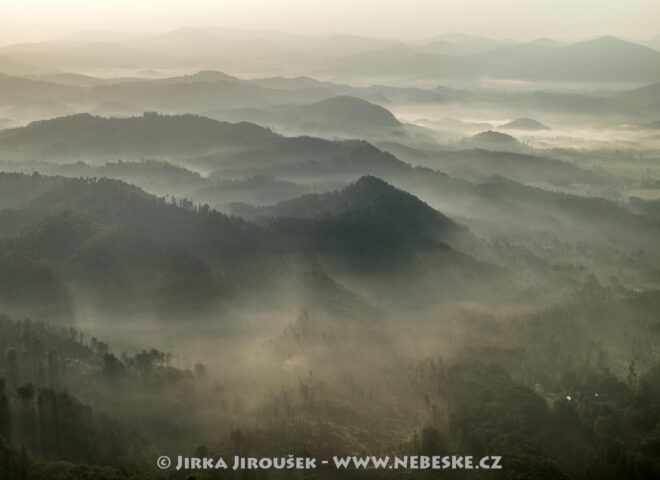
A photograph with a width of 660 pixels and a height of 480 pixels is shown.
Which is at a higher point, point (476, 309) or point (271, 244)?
point (271, 244)

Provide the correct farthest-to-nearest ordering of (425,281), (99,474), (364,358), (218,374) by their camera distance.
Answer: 1. (425,281)
2. (364,358)
3. (218,374)
4. (99,474)

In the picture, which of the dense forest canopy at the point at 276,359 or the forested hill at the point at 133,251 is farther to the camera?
the forested hill at the point at 133,251

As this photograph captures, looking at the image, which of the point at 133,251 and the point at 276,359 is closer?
the point at 276,359

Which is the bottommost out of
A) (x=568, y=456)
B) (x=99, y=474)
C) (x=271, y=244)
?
(x=568, y=456)

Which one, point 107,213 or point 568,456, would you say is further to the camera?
point 107,213

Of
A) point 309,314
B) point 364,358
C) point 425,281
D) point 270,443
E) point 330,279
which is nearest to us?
point 270,443

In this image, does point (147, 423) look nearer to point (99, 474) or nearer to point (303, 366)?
point (99, 474)

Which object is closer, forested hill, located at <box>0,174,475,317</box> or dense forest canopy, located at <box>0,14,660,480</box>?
dense forest canopy, located at <box>0,14,660,480</box>

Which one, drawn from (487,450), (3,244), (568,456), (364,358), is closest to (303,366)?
(364,358)

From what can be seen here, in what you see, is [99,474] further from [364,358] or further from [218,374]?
[364,358]
